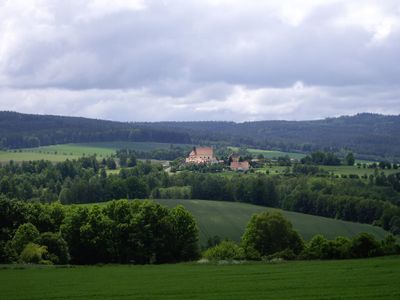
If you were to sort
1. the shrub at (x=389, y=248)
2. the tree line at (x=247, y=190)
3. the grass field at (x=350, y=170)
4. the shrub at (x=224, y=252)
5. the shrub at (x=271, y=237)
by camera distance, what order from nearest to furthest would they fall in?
the shrub at (x=389, y=248), the shrub at (x=224, y=252), the shrub at (x=271, y=237), the tree line at (x=247, y=190), the grass field at (x=350, y=170)

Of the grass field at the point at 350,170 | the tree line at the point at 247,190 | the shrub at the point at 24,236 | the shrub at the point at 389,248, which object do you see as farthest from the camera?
the grass field at the point at 350,170

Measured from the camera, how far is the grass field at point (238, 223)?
347 feet

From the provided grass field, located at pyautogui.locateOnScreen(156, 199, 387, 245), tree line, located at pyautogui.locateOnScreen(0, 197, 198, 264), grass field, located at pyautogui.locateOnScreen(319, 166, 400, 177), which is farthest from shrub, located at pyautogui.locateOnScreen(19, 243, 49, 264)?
grass field, located at pyautogui.locateOnScreen(319, 166, 400, 177)

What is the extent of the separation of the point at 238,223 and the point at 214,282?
66685mm

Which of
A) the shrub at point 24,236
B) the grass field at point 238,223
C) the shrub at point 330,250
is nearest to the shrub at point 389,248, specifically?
the shrub at point 330,250

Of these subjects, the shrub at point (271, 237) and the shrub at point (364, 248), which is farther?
the shrub at point (271, 237)

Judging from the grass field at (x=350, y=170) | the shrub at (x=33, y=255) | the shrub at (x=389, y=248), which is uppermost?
the grass field at (x=350, y=170)

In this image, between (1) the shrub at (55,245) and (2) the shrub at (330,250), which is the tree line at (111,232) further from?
(2) the shrub at (330,250)

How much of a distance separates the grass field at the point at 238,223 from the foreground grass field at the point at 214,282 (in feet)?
147

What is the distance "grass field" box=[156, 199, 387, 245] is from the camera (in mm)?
105688

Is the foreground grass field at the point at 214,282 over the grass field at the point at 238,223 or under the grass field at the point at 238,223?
over

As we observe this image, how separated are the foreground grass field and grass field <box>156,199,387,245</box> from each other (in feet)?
147

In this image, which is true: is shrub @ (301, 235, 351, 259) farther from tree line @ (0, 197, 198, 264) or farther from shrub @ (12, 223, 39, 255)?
shrub @ (12, 223, 39, 255)

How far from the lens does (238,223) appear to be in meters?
113
